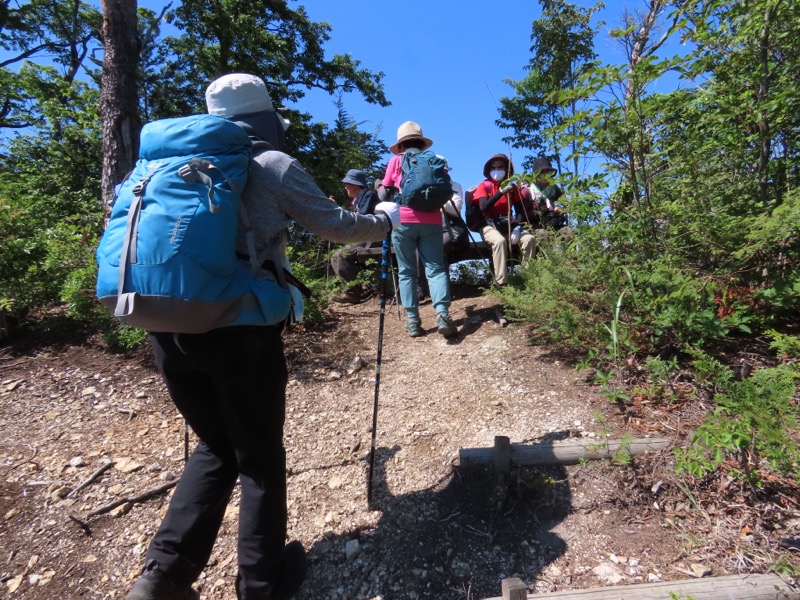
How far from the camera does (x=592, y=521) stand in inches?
91.0

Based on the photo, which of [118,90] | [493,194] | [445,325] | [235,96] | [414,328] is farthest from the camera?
[493,194]

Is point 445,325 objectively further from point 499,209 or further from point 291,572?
point 291,572

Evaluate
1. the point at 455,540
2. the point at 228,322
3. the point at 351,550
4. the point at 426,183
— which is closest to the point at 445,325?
the point at 426,183

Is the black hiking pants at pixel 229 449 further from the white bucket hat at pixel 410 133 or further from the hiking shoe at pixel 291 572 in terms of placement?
the white bucket hat at pixel 410 133

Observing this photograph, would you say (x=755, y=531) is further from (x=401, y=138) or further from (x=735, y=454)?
(x=401, y=138)

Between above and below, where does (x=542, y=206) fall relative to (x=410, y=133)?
below

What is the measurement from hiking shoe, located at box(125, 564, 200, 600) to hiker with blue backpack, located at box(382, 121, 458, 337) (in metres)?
3.10

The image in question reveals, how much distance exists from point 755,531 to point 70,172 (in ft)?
41.4

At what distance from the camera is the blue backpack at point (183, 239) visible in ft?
4.94

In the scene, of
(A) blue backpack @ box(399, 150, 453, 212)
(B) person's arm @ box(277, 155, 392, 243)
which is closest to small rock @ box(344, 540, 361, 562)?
(B) person's arm @ box(277, 155, 392, 243)

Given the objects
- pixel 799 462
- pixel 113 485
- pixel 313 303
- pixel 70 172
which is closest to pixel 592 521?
pixel 799 462

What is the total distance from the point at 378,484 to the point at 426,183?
2661 mm

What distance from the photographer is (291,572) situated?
81.7 inches

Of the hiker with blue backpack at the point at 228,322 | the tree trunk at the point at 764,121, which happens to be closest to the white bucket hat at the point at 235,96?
the hiker with blue backpack at the point at 228,322
